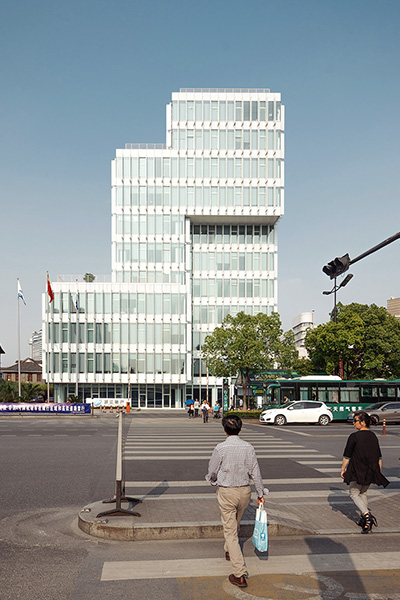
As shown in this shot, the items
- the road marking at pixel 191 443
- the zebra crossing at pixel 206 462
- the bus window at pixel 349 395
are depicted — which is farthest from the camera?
the bus window at pixel 349 395

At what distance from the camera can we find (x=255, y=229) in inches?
3223

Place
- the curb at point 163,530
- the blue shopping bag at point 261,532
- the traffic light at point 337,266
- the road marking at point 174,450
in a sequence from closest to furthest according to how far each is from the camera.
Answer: the blue shopping bag at point 261,532
the curb at point 163,530
the road marking at point 174,450
the traffic light at point 337,266

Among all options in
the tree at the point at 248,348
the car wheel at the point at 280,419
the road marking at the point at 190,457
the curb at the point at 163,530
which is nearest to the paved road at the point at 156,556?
the curb at the point at 163,530

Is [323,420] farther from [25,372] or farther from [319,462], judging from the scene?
[25,372]

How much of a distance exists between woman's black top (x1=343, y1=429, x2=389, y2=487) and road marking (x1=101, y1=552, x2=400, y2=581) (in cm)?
123

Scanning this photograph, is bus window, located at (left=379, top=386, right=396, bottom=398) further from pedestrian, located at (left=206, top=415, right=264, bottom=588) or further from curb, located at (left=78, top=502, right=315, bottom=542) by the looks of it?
pedestrian, located at (left=206, top=415, right=264, bottom=588)

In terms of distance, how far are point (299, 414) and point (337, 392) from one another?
17.3 ft

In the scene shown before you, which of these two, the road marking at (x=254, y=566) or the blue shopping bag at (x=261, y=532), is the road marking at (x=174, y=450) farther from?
the blue shopping bag at (x=261, y=532)

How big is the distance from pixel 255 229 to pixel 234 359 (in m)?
35.4

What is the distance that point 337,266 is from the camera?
65.3ft

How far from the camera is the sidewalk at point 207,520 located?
817 cm

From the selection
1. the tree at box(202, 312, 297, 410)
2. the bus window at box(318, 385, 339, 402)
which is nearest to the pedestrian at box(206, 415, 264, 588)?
the bus window at box(318, 385, 339, 402)

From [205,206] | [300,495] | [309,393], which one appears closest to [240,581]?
[300,495]

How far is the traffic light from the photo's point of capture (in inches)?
758
